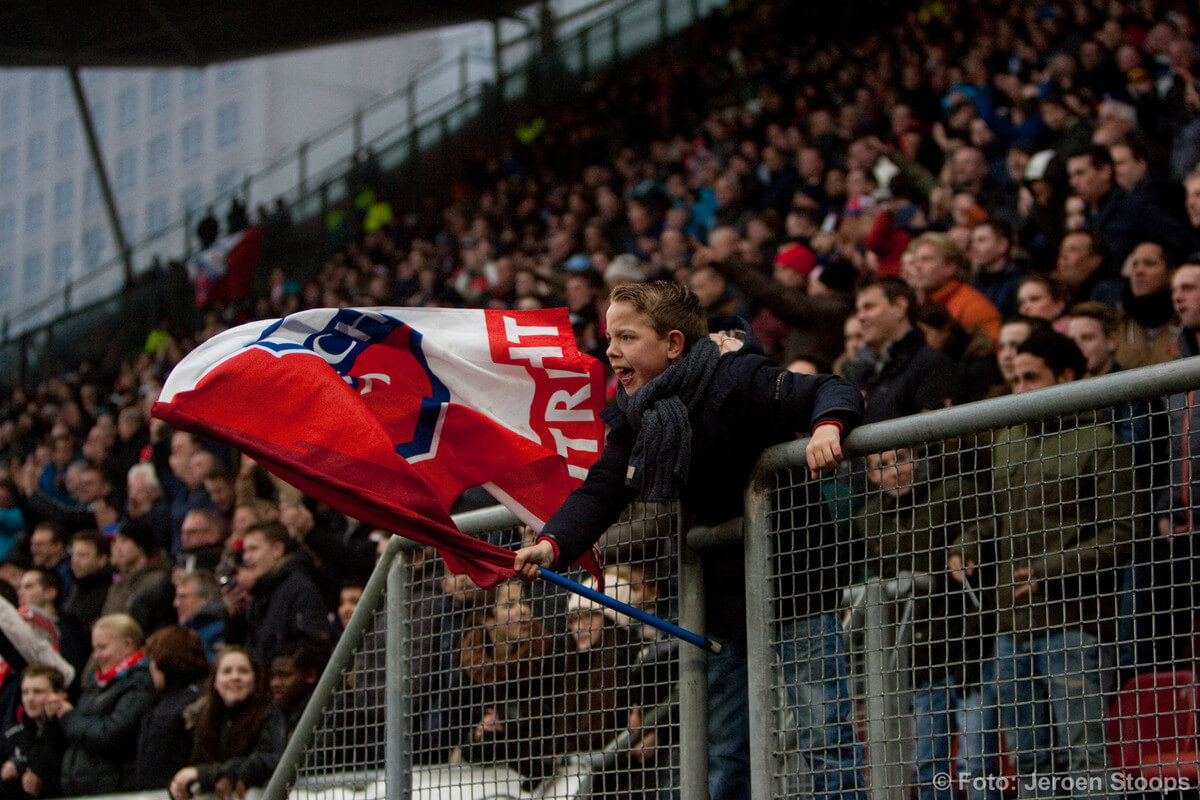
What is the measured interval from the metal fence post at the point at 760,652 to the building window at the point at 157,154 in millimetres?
53590

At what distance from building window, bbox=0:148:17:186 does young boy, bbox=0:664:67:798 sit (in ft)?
194

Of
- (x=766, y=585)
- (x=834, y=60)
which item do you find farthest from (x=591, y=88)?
(x=766, y=585)

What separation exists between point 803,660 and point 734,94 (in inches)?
582

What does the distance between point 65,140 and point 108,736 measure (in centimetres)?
5654

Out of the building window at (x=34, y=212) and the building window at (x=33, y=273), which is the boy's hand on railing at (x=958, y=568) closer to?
the building window at (x=33, y=273)

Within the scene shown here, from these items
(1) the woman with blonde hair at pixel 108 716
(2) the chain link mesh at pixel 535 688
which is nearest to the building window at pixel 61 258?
(1) the woman with blonde hair at pixel 108 716

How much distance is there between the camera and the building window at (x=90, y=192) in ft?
188

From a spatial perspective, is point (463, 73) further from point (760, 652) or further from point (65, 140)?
point (65, 140)

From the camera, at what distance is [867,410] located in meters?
5.96

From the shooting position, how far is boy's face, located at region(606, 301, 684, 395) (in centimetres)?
381

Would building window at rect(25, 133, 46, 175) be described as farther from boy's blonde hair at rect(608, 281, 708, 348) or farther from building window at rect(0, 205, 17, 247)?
boy's blonde hair at rect(608, 281, 708, 348)

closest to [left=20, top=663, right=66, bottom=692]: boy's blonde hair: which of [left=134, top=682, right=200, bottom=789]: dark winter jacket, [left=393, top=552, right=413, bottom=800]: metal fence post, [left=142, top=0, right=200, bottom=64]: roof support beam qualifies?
[left=134, top=682, right=200, bottom=789]: dark winter jacket

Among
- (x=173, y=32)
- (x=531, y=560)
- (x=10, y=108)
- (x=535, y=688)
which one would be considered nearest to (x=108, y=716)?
(x=535, y=688)

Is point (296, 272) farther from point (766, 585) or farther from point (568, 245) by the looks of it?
point (766, 585)
